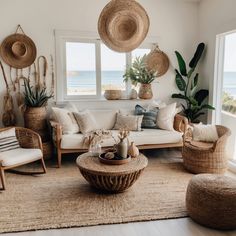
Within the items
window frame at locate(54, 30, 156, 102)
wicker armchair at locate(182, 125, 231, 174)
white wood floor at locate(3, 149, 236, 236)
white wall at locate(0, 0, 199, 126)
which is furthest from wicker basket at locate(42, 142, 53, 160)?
wicker armchair at locate(182, 125, 231, 174)

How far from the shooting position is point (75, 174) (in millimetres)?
3820

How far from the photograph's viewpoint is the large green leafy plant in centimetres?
501

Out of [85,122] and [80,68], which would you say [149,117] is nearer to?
[85,122]

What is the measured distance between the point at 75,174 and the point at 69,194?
691 millimetres

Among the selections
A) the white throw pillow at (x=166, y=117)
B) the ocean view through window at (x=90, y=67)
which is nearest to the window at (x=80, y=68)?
the ocean view through window at (x=90, y=67)

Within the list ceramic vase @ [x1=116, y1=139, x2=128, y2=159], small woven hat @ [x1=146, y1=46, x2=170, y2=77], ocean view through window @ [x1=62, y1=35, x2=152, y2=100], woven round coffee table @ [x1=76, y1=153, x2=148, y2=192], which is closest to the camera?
woven round coffee table @ [x1=76, y1=153, x2=148, y2=192]

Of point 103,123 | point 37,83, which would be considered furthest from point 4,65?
point 103,123

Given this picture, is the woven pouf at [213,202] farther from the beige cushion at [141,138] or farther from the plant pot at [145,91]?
the plant pot at [145,91]

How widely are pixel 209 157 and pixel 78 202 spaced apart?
1956 millimetres

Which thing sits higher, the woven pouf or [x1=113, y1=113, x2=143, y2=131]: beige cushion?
[x1=113, y1=113, x2=143, y2=131]: beige cushion

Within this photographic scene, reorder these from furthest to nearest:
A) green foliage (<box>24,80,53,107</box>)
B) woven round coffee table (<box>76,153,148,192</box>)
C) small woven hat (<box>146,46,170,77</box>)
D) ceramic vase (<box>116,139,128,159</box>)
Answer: small woven hat (<box>146,46,170,77</box>)
green foliage (<box>24,80,53,107</box>)
ceramic vase (<box>116,139,128,159</box>)
woven round coffee table (<box>76,153,148,192</box>)

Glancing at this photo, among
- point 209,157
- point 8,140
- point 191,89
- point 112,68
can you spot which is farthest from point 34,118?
point 191,89

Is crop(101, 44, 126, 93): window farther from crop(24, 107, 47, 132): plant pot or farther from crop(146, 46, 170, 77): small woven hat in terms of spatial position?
crop(24, 107, 47, 132): plant pot

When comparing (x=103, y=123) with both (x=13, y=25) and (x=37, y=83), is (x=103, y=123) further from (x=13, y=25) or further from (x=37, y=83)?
(x=13, y=25)
